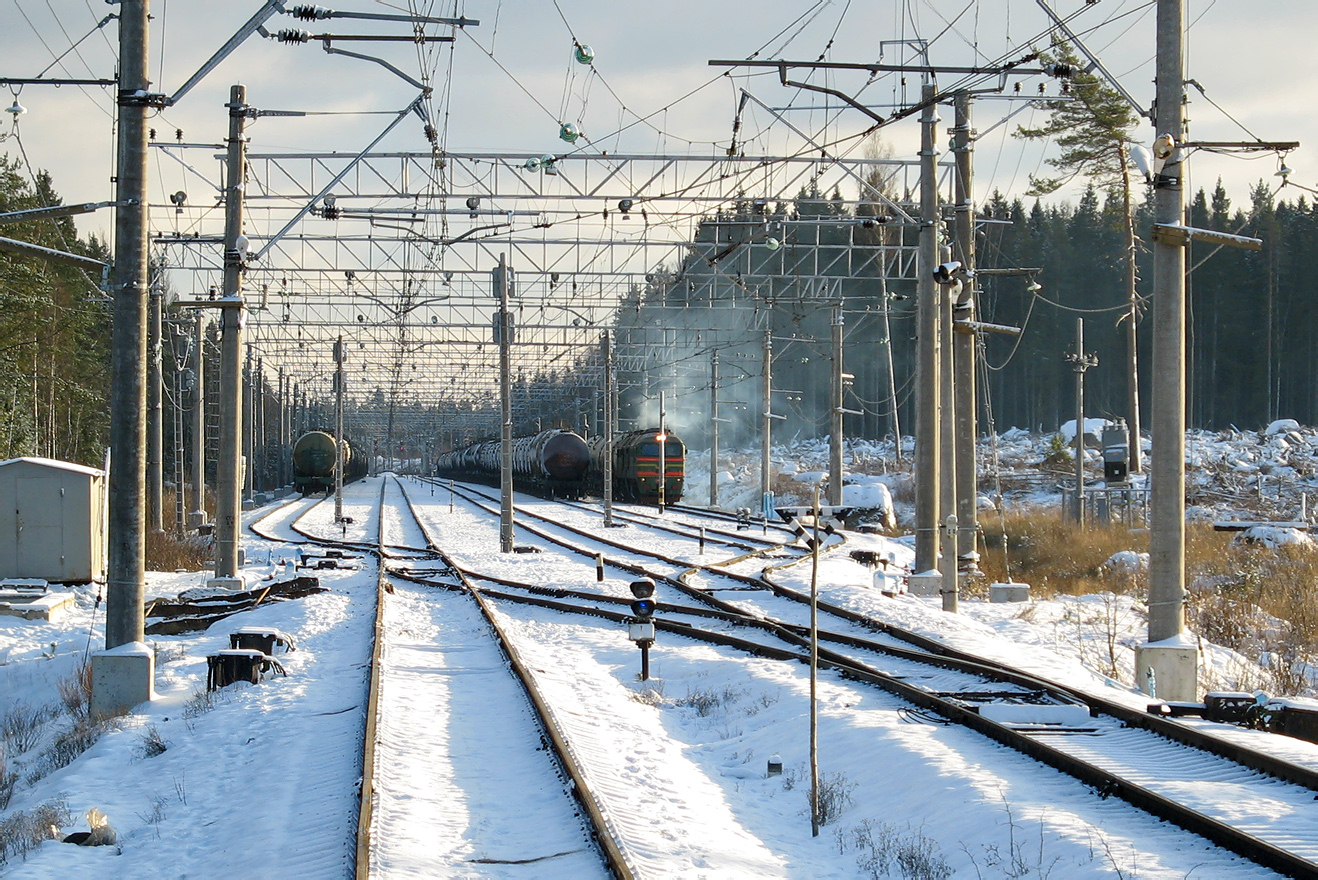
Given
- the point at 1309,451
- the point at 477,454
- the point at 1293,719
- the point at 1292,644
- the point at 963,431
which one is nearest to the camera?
the point at 1293,719

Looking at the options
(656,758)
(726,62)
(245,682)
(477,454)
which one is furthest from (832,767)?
(477,454)

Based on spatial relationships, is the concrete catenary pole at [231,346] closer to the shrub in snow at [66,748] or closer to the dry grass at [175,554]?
the dry grass at [175,554]

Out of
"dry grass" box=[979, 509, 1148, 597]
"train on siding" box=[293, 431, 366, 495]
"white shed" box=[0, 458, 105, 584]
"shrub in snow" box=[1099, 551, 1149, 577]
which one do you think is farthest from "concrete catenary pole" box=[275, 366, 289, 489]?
"shrub in snow" box=[1099, 551, 1149, 577]

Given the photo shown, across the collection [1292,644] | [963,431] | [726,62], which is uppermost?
[726,62]

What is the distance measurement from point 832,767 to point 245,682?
5776mm

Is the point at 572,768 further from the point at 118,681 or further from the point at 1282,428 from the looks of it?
the point at 1282,428

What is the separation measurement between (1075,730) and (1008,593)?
413 inches

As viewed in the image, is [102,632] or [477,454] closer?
[102,632]

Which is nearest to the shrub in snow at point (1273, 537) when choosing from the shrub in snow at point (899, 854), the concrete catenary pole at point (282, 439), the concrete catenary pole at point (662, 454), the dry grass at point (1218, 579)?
the dry grass at point (1218, 579)

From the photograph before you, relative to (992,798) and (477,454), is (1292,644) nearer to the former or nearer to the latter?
(992,798)

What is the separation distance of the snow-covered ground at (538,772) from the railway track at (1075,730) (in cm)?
18

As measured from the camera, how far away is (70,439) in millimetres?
55094

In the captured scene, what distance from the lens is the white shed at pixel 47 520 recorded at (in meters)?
17.7

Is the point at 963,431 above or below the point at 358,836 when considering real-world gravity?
above
